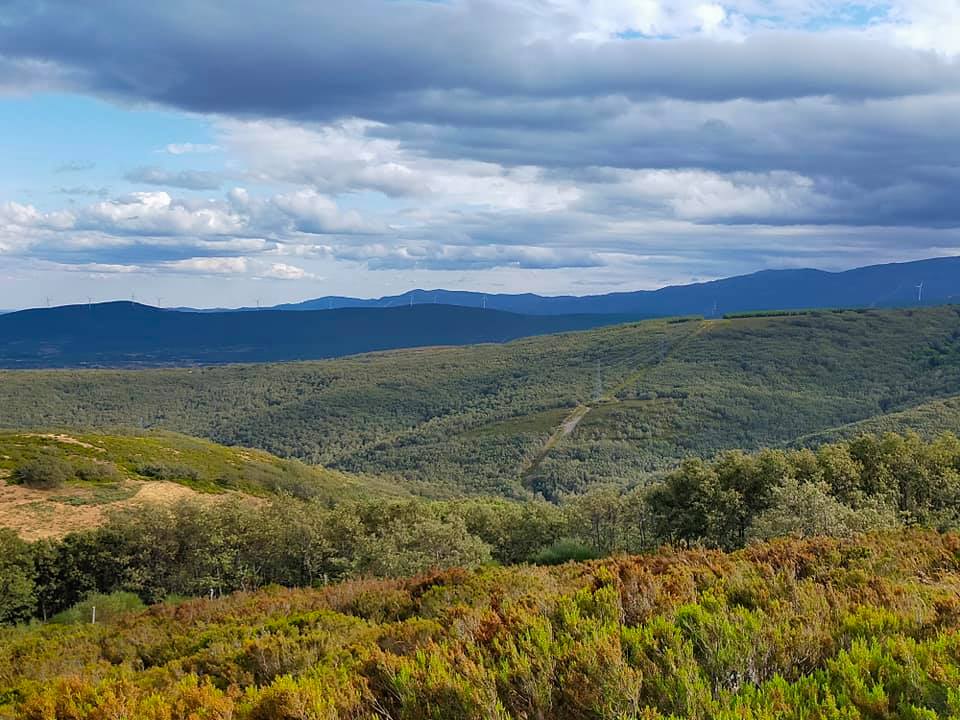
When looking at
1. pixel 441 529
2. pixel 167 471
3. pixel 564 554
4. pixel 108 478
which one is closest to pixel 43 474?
pixel 108 478

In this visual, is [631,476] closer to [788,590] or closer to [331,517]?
[331,517]

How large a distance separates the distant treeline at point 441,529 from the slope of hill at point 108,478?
9.70m

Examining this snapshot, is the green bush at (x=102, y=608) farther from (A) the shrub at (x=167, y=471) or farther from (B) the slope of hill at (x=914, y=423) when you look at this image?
(B) the slope of hill at (x=914, y=423)

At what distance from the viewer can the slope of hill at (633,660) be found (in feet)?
22.3

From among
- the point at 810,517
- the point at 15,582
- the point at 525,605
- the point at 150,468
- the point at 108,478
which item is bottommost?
the point at 150,468

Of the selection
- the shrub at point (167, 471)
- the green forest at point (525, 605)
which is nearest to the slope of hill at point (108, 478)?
the shrub at point (167, 471)

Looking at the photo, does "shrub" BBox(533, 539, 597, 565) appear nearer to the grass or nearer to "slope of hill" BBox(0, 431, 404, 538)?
"slope of hill" BBox(0, 431, 404, 538)

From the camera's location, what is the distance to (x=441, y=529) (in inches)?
1661

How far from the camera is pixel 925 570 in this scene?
14.1 metres

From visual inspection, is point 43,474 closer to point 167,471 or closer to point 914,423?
point 167,471

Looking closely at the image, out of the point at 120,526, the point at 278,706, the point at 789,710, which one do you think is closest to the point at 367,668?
the point at 278,706

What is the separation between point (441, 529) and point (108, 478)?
5014cm

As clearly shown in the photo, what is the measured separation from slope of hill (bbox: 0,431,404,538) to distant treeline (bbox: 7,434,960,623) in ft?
31.8

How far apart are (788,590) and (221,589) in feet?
139
